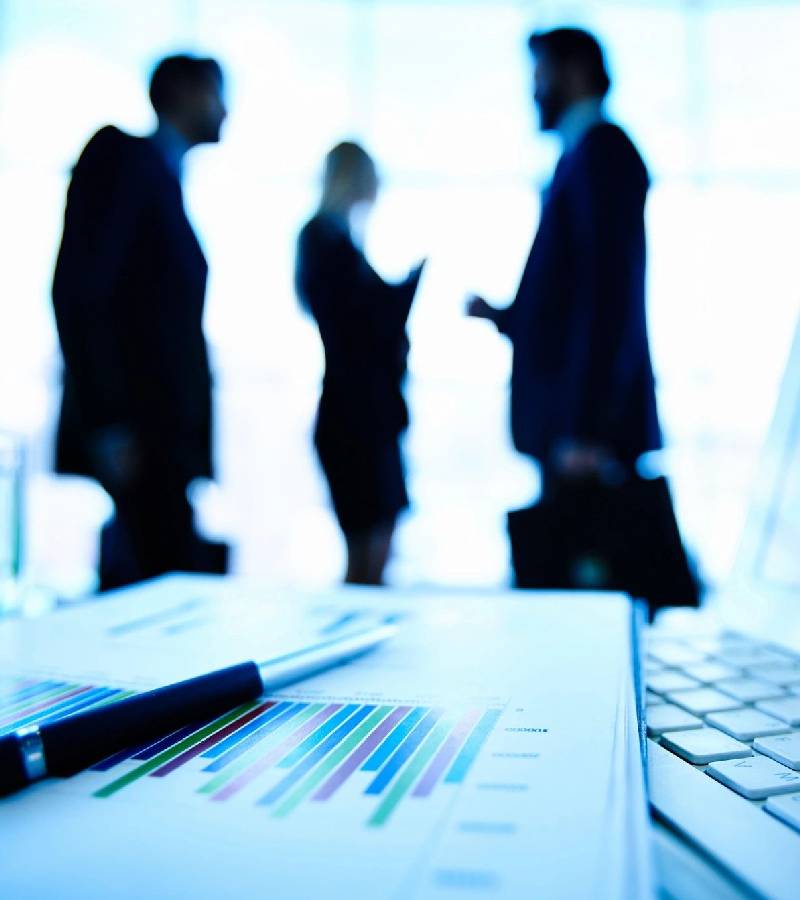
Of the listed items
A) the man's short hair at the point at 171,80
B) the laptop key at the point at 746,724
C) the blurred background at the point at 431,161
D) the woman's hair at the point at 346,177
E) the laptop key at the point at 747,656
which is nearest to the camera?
the laptop key at the point at 746,724

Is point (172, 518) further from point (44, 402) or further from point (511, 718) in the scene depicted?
point (44, 402)

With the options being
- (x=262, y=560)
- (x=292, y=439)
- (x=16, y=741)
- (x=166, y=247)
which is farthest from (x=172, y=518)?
(x=292, y=439)

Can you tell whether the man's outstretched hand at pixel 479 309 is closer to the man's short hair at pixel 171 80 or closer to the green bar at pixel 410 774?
the man's short hair at pixel 171 80

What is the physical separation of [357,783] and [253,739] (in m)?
0.06

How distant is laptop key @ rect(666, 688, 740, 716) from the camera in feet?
1.08

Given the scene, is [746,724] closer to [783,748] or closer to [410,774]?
[783,748]

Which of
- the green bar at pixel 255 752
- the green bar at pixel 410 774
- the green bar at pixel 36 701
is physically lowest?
the green bar at pixel 36 701

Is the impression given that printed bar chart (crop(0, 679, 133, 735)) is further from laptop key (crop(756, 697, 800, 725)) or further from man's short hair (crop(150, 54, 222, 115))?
man's short hair (crop(150, 54, 222, 115))

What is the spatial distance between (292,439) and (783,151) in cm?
249

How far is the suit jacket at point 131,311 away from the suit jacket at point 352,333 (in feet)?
0.75

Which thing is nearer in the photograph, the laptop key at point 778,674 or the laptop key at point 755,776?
the laptop key at point 755,776

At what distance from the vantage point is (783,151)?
3123 millimetres

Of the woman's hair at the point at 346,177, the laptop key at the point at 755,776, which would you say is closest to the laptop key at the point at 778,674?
the laptop key at the point at 755,776

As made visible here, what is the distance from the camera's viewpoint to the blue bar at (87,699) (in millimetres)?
307
